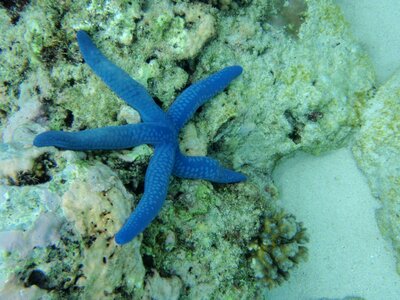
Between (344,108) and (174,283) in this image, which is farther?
(344,108)

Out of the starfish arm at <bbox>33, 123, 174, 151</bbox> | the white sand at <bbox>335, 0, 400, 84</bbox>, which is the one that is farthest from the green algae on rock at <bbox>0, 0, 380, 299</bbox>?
the white sand at <bbox>335, 0, 400, 84</bbox>

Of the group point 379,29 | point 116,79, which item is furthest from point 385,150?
point 116,79

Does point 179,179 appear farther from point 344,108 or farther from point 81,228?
point 344,108

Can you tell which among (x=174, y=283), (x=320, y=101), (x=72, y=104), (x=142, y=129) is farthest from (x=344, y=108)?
(x=72, y=104)

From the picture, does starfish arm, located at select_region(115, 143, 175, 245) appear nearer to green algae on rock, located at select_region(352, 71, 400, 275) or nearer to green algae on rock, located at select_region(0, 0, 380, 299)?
green algae on rock, located at select_region(0, 0, 380, 299)

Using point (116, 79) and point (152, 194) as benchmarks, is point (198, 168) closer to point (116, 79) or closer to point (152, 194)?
point (152, 194)

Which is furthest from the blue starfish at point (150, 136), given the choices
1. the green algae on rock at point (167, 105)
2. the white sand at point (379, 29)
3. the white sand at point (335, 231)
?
the white sand at point (379, 29)
